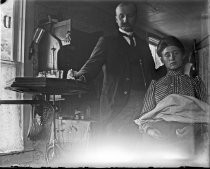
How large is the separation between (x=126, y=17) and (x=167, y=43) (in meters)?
0.41

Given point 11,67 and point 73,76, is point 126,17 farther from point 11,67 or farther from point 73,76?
point 11,67

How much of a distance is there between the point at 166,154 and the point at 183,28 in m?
1.04

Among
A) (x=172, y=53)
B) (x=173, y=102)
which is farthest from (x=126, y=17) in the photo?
(x=173, y=102)

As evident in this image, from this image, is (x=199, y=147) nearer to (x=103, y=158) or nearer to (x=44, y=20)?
(x=103, y=158)

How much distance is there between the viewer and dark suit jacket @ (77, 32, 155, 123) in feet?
8.85

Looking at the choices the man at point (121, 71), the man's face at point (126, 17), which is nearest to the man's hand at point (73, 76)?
the man at point (121, 71)

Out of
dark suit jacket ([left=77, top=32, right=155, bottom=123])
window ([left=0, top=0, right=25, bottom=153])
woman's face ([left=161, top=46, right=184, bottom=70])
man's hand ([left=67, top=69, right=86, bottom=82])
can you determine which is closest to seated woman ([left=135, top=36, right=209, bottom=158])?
woman's face ([left=161, top=46, right=184, bottom=70])

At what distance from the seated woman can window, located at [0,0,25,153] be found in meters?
1.01

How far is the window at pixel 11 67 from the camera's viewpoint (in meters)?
2.70

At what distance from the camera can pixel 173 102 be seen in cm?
267

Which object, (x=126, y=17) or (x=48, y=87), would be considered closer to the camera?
(x=48, y=87)

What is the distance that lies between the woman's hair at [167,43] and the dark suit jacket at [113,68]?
9 centimetres

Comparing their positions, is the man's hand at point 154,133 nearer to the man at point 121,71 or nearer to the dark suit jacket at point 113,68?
the man at point 121,71

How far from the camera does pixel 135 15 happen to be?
2734 mm
